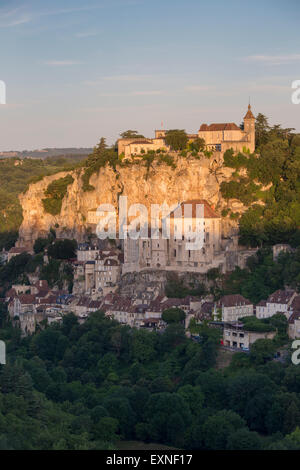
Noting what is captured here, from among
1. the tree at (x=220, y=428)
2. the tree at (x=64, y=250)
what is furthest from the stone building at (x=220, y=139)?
→ the tree at (x=220, y=428)

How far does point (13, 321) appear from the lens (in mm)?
58281

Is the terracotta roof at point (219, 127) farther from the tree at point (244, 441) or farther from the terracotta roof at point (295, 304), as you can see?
the tree at point (244, 441)

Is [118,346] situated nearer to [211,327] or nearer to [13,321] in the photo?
[211,327]

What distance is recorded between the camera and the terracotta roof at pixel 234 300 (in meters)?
50.5

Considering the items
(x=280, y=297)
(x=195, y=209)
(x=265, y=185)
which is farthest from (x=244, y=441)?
(x=265, y=185)

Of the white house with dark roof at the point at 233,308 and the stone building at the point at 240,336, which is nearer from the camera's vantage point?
the stone building at the point at 240,336

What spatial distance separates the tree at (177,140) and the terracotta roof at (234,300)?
1298 centimetres

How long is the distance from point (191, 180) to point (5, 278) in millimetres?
13188

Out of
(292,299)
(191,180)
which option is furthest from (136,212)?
(292,299)

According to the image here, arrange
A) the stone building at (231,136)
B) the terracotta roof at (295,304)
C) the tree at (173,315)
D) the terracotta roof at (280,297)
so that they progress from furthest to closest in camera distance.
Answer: the stone building at (231,136) → the tree at (173,315) → the terracotta roof at (280,297) → the terracotta roof at (295,304)

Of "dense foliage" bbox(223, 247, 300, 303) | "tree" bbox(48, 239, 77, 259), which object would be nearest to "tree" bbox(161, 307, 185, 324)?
"dense foliage" bbox(223, 247, 300, 303)

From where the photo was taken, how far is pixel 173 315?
51.0 m

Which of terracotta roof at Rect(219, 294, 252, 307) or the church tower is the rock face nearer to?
the church tower

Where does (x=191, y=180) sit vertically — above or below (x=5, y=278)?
above
